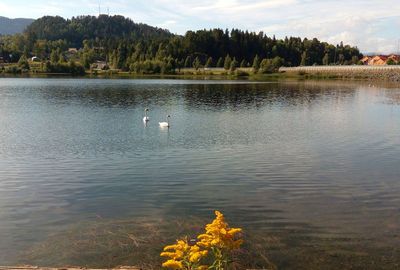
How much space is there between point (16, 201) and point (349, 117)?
197 ft

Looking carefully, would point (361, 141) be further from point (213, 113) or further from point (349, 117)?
point (213, 113)

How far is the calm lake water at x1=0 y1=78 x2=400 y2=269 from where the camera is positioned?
2130 centimetres

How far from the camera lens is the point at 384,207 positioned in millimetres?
27844

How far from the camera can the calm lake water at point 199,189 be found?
2130 cm

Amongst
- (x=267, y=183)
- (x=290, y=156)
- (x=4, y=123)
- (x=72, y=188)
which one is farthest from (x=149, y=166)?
(x=4, y=123)

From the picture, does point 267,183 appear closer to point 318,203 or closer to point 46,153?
point 318,203

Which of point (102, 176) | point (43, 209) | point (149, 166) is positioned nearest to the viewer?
point (43, 209)

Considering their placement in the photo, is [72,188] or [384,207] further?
[72,188]

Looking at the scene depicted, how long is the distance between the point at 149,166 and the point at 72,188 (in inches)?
328

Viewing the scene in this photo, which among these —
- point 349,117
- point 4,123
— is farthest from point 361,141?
point 4,123

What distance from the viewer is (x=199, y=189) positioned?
3116cm

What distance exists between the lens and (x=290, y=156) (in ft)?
139

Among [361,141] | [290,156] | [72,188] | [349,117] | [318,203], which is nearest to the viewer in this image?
[318,203]

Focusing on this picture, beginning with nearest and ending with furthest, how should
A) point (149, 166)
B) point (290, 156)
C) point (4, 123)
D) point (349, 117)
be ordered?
point (149, 166) < point (290, 156) < point (4, 123) < point (349, 117)
